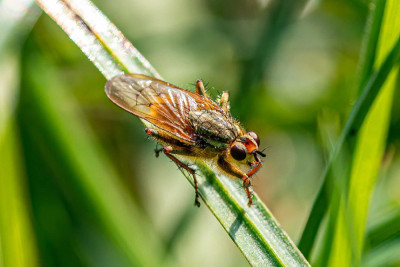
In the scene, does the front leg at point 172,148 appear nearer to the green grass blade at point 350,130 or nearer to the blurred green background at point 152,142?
the blurred green background at point 152,142

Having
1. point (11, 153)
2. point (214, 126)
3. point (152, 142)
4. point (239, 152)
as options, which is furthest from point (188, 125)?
point (152, 142)

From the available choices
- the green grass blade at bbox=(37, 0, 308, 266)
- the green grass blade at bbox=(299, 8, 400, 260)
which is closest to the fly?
the green grass blade at bbox=(37, 0, 308, 266)

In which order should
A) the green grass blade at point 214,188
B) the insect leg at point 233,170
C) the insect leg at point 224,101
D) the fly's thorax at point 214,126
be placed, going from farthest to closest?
1. the insect leg at point 224,101
2. the fly's thorax at point 214,126
3. the insect leg at point 233,170
4. the green grass blade at point 214,188

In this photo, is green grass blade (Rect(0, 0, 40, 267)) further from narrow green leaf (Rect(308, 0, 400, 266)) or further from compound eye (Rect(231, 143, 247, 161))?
narrow green leaf (Rect(308, 0, 400, 266))

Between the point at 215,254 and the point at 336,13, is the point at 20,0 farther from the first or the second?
the point at 336,13

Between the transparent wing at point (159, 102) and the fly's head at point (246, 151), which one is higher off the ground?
the transparent wing at point (159, 102)

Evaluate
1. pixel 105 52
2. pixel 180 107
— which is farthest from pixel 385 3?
pixel 105 52

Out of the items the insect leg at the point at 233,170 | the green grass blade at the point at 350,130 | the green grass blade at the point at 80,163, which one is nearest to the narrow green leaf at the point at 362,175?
the green grass blade at the point at 350,130
